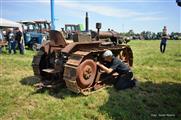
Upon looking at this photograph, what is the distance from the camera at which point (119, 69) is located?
7172 mm

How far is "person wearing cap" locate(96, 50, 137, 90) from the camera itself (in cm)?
696

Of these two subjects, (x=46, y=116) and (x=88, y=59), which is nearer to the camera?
(x=46, y=116)

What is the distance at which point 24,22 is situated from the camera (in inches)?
855

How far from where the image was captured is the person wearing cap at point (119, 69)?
6965mm

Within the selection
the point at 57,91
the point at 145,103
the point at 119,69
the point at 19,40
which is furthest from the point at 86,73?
the point at 19,40

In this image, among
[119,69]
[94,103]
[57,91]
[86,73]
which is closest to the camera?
[94,103]

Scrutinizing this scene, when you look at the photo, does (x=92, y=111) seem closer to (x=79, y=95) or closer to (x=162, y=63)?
(x=79, y=95)

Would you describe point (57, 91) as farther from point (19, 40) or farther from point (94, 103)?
point (19, 40)

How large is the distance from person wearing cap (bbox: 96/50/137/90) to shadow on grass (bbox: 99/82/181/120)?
0.21 metres

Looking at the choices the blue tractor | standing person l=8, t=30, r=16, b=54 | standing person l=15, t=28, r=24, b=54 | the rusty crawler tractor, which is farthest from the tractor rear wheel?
the blue tractor

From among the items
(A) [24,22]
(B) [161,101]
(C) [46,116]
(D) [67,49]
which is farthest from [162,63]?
(A) [24,22]

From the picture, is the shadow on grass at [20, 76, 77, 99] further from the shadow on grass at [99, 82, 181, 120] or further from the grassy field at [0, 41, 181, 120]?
the shadow on grass at [99, 82, 181, 120]

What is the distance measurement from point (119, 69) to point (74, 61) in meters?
1.48

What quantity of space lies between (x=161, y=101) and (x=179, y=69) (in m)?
4.69
